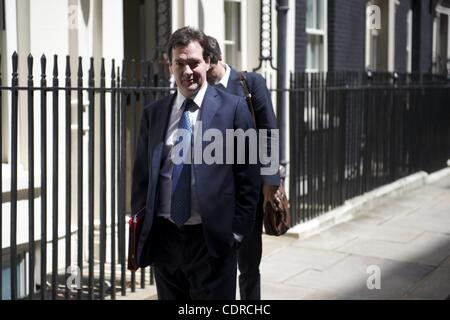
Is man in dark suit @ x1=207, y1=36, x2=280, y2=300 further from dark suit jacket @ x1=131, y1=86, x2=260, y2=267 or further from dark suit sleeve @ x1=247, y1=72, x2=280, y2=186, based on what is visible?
dark suit jacket @ x1=131, y1=86, x2=260, y2=267

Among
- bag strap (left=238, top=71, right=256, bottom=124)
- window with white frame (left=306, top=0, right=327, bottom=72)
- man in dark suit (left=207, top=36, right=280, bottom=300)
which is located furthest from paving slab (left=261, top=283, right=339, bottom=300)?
window with white frame (left=306, top=0, right=327, bottom=72)

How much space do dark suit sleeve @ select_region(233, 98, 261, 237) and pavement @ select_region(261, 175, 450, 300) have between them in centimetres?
257

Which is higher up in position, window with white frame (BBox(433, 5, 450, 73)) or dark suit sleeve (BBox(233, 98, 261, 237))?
window with white frame (BBox(433, 5, 450, 73))

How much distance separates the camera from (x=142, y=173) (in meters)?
3.81

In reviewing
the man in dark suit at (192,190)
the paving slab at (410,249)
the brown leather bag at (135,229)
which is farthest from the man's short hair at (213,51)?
the paving slab at (410,249)

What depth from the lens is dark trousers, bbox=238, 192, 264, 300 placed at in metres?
4.78

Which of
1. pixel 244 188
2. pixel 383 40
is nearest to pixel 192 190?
pixel 244 188

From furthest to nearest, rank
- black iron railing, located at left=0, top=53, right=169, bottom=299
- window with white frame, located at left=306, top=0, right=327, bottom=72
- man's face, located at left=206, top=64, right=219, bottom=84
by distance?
window with white frame, located at left=306, top=0, right=327, bottom=72 < black iron railing, located at left=0, top=53, right=169, bottom=299 < man's face, located at left=206, top=64, right=219, bottom=84

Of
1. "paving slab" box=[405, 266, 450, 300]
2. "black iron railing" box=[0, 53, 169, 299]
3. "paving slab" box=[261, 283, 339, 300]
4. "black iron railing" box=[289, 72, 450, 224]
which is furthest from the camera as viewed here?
"black iron railing" box=[289, 72, 450, 224]

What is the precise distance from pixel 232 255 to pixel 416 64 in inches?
588
